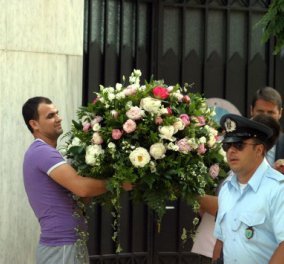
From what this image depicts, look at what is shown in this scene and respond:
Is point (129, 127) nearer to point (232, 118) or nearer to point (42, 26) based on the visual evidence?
point (232, 118)

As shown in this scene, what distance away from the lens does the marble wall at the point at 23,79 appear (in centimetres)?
608

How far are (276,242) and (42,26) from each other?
124 inches

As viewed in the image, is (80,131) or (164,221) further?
(164,221)

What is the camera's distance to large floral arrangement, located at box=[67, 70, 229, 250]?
4539 millimetres

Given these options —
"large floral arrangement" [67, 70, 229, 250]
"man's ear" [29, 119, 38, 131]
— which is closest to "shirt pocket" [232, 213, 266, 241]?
"large floral arrangement" [67, 70, 229, 250]

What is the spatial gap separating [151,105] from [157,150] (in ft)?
0.92

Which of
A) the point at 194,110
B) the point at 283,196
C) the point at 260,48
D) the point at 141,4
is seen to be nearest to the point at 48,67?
the point at 141,4

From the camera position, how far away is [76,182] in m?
4.69

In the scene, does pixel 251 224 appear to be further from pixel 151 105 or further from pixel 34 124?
pixel 34 124

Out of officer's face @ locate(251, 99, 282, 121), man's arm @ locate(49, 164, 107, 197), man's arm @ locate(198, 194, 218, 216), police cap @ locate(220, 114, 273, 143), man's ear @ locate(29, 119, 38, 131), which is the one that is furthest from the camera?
officer's face @ locate(251, 99, 282, 121)

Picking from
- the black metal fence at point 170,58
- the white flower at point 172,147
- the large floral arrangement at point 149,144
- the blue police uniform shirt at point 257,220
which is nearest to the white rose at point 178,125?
the large floral arrangement at point 149,144

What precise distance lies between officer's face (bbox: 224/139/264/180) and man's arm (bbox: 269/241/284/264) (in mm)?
438

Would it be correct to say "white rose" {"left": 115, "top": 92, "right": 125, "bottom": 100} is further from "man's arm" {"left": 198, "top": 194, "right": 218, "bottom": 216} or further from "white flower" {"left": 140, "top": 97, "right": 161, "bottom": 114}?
"man's arm" {"left": 198, "top": 194, "right": 218, "bottom": 216}

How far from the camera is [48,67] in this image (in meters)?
6.23
